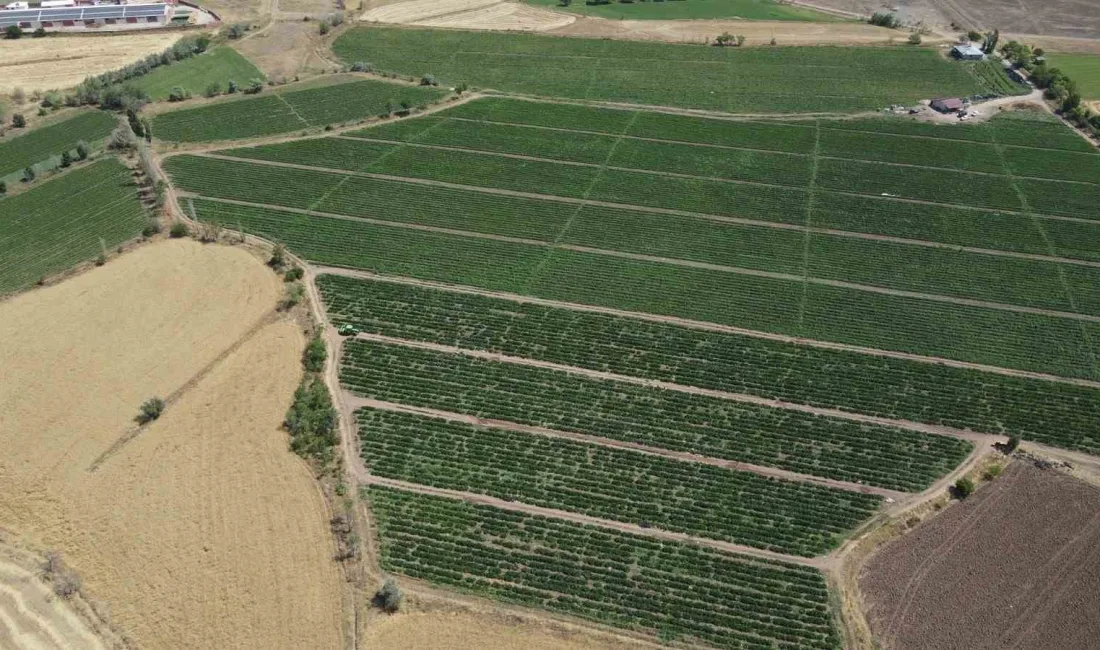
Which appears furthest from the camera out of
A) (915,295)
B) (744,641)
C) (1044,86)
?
(1044,86)

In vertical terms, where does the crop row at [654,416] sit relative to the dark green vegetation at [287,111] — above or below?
below

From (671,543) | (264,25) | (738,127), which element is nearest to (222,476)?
(671,543)

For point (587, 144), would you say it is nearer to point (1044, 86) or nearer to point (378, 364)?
point (378, 364)

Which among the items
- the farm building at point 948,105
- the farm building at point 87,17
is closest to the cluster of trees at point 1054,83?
the farm building at point 948,105

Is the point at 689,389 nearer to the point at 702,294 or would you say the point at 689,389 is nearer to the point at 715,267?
the point at 702,294

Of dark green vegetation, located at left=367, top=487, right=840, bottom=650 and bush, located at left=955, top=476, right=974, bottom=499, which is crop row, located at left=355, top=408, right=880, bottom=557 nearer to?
dark green vegetation, located at left=367, top=487, right=840, bottom=650

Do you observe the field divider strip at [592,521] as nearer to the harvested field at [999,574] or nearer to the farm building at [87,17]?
the harvested field at [999,574]
